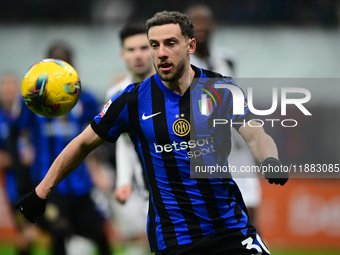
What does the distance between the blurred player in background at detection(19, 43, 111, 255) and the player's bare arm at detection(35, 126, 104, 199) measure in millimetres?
2376

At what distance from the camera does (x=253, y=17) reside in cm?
1387

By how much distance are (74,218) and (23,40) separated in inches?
400

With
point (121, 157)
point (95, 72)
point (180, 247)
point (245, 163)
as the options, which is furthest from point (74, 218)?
point (95, 72)

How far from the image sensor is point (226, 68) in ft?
18.1

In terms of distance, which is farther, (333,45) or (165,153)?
(333,45)

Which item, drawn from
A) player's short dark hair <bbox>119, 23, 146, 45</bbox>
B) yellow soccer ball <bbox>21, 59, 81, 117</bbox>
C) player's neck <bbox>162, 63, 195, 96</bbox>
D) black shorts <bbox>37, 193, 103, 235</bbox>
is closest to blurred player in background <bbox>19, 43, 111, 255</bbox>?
black shorts <bbox>37, 193, 103, 235</bbox>

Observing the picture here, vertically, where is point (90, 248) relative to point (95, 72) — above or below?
below

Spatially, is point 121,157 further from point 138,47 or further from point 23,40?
point 23,40

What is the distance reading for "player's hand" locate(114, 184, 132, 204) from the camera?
15.3ft

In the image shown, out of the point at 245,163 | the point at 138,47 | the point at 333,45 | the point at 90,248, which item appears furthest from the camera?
the point at 333,45

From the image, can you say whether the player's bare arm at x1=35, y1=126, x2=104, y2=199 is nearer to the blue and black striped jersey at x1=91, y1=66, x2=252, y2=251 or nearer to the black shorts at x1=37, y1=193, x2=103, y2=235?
the blue and black striped jersey at x1=91, y1=66, x2=252, y2=251

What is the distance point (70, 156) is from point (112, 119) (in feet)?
1.20

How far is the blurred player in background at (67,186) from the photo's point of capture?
5.52 m

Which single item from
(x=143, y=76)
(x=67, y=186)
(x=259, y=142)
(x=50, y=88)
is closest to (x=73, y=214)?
(x=67, y=186)
